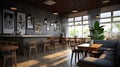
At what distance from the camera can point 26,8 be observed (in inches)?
307

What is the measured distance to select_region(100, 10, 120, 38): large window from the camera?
8.11m

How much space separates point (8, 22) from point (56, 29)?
194 inches

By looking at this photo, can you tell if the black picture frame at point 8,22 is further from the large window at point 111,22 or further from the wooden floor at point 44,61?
the large window at point 111,22

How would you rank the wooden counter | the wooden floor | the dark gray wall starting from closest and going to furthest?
the wooden floor, the wooden counter, the dark gray wall

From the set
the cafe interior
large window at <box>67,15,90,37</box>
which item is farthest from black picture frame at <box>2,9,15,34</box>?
large window at <box>67,15,90,37</box>

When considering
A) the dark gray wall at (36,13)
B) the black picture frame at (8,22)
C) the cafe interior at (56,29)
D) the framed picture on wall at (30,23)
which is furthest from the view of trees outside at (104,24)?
the black picture frame at (8,22)

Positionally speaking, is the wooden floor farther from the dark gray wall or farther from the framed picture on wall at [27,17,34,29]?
the dark gray wall

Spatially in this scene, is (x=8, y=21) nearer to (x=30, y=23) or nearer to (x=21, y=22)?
(x=21, y=22)

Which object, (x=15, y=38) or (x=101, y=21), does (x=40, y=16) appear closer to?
(x=15, y=38)

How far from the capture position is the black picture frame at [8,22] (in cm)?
647

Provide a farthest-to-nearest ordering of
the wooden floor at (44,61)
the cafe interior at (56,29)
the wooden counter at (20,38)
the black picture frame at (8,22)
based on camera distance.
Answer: the black picture frame at (8,22) < the wooden counter at (20,38) < the cafe interior at (56,29) < the wooden floor at (44,61)

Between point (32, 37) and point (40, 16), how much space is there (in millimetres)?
3142

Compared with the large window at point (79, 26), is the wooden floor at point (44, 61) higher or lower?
lower

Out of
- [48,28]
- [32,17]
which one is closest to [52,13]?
[48,28]
